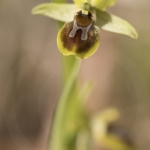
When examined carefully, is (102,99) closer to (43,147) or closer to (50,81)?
(50,81)

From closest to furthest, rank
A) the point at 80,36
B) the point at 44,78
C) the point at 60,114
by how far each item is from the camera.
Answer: the point at 80,36
the point at 60,114
the point at 44,78

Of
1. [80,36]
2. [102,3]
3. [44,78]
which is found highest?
[44,78]

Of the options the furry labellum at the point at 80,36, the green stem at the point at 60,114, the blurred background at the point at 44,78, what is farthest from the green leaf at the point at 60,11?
the blurred background at the point at 44,78

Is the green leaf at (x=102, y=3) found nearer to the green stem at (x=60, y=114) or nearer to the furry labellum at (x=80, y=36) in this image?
the furry labellum at (x=80, y=36)

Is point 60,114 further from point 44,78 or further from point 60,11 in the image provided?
point 44,78

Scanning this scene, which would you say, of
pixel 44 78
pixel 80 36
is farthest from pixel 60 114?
pixel 44 78

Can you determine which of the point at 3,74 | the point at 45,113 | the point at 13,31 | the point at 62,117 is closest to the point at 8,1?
the point at 13,31

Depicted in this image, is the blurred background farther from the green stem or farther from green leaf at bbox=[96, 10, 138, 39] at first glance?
green leaf at bbox=[96, 10, 138, 39]
